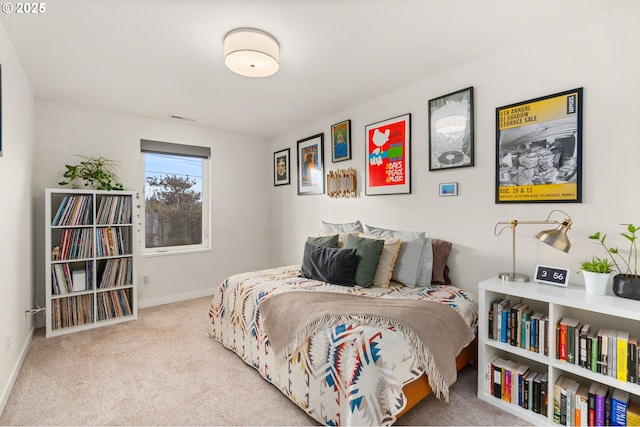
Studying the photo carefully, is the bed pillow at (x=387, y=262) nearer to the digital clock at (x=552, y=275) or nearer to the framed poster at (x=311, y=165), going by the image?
the digital clock at (x=552, y=275)

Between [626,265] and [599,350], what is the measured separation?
577 millimetres

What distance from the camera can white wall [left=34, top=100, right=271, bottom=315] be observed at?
130 inches

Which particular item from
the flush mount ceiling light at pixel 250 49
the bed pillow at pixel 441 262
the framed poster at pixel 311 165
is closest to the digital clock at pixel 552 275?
the bed pillow at pixel 441 262

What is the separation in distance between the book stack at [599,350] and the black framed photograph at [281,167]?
3.45 meters

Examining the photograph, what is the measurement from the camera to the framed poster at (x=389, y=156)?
117 inches

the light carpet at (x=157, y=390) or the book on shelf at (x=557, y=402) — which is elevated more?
the book on shelf at (x=557, y=402)

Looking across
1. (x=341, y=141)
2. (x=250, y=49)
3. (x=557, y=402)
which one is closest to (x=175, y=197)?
(x=341, y=141)

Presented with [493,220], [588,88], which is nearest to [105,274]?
[493,220]

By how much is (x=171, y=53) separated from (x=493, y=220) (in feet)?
8.85

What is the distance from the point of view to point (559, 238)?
183 centimetres

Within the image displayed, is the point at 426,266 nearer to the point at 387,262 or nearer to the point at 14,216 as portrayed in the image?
the point at 387,262

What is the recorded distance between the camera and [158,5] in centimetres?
180

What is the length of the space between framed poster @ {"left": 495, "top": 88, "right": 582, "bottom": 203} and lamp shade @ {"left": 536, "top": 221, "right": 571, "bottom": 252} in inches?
10.3

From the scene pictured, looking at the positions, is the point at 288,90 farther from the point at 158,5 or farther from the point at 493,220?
the point at 493,220
